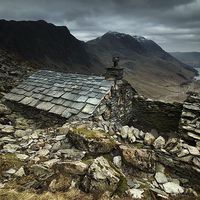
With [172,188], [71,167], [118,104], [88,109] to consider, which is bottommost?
[172,188]

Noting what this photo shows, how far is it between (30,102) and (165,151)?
8408 mm

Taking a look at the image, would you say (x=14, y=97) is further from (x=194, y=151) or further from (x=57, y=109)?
(x=194, y=151)

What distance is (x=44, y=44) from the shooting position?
117 m

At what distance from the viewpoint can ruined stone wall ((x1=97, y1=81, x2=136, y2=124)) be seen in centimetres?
1286

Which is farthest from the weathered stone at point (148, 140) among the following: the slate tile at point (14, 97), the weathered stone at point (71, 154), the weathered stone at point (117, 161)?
the slate tile at point (14, 97)

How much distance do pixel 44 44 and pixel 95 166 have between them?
11553 centimetres

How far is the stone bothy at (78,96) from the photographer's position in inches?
484

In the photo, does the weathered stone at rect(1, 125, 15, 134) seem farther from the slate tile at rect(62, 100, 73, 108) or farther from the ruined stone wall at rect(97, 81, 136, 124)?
the ruined stone wall at rect(97, 81, 136, 124)

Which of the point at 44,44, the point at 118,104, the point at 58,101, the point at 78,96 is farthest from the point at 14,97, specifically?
the point at 44,44

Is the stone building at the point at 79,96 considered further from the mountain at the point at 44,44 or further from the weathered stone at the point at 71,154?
the mountain at the point at 44,44

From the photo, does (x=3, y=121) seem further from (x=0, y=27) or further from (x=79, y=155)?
(x=0, y=27)

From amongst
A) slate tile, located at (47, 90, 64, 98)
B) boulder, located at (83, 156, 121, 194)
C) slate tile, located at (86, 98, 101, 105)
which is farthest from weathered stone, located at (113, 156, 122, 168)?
slate tile, located at (47, 90, 64, 98)

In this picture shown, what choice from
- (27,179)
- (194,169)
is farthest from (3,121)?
(194,169)

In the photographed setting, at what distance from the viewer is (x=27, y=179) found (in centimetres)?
746
